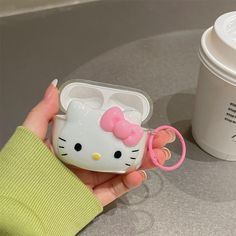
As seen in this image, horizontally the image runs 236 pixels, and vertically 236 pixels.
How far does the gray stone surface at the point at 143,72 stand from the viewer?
22.5 inches

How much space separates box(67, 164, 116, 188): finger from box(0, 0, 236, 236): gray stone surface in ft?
0.19

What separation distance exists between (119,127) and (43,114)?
0.10 metres

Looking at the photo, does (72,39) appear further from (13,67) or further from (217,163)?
(217,163)

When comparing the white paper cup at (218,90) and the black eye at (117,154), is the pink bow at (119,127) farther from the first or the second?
the white paper cup at (218,90)

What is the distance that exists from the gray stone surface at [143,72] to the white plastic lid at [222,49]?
159mm

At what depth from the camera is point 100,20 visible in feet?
2.78

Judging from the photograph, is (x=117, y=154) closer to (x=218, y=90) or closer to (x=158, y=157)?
(x=158, y=157)

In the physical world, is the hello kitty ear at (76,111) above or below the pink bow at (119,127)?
above

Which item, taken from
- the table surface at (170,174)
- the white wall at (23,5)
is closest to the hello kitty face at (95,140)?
the table surface at (170,174)

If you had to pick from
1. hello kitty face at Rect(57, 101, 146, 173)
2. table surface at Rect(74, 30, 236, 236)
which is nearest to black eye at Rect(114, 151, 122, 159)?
hello kitty face at Rect(57, 101, 146, 173)

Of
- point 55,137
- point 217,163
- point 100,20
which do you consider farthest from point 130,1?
point 55,137

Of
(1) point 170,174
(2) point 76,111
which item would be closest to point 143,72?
(1) point 170,174

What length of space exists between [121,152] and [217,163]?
24 cm

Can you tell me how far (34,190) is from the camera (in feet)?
1.56
